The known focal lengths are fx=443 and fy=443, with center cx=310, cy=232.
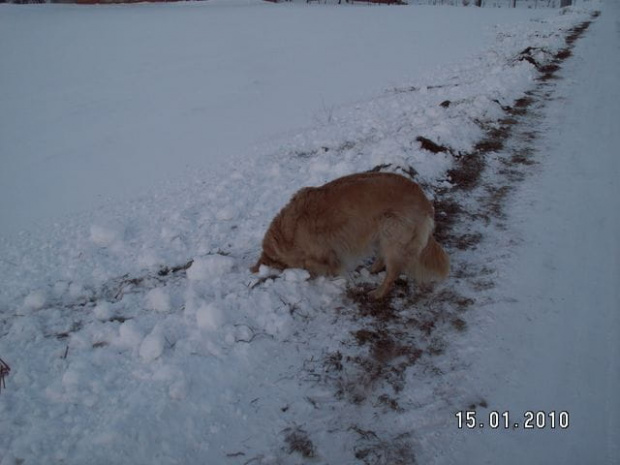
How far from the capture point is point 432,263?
394 cm

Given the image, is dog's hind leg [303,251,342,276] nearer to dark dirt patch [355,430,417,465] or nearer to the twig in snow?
dark dirt patch [355,430,417,465]

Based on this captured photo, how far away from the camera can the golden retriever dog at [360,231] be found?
387 cm

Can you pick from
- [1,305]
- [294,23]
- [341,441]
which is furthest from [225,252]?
[294,23]

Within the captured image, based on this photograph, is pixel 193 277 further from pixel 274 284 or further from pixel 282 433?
pixel 282 433

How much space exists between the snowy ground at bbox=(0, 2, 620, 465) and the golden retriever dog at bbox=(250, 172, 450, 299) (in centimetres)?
21

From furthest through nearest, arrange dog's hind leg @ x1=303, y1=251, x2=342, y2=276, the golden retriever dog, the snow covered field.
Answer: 1. the snow covered field
2. dog's hind leg @ x1=303, y1=251, x2=342, y2=276
3. the golden retriever dog

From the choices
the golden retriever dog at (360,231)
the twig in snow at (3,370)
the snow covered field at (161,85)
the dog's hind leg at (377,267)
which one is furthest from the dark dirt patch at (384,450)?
the snow covered field at (161,85)

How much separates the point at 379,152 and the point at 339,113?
3386 millimetres

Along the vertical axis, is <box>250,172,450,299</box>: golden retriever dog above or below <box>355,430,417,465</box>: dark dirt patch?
above

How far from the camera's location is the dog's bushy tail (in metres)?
3.94

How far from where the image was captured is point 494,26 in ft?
77.0

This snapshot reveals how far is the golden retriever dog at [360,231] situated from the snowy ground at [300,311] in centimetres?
21

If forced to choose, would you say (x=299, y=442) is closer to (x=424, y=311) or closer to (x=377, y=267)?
(x=424, y=311)

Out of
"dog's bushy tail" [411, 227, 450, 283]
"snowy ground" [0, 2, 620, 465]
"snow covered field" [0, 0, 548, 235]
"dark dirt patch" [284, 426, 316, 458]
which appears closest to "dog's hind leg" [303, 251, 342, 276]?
"snowy ground" [0, 2, 620, 465]
